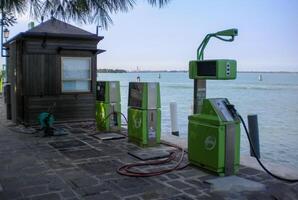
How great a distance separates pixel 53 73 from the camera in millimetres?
9586

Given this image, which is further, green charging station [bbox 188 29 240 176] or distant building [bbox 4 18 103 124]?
distant building [bbox 4 18 103 124]

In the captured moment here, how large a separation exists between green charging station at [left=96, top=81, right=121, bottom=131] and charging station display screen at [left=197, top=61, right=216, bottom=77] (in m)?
3.12

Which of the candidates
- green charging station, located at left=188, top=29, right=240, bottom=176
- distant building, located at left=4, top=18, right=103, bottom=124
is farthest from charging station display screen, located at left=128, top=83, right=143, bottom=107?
distant building, located at left=4, top=18, right=103, bottom=124

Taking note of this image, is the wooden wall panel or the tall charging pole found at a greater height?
the tall charging pole

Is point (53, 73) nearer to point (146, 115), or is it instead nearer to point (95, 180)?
point (146, 115)

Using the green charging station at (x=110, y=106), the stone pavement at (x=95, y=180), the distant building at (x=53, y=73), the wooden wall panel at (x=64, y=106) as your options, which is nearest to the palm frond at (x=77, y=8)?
the stone pavement at (x=95, y=180)

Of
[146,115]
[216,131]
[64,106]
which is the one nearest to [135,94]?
[146,115]

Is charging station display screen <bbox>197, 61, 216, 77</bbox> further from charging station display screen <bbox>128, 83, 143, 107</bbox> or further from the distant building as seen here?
the distant building

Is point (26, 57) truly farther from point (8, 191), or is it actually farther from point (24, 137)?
point (8, 191)

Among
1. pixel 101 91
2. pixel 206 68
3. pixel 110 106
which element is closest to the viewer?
pixel 206 68

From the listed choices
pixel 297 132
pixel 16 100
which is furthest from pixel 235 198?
pixel 297 132

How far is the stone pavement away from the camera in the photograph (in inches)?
167

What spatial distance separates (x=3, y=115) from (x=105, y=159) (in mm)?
7334

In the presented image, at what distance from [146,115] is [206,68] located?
1.87 meters
